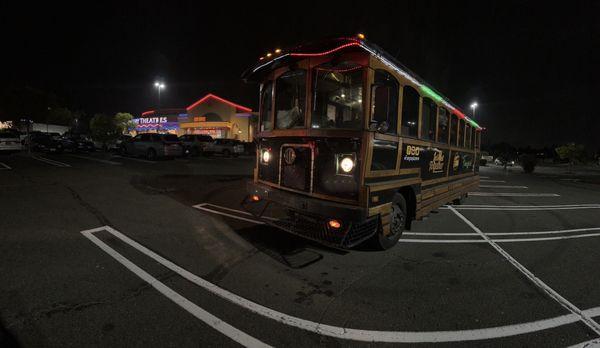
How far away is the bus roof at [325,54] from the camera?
4.06 metres


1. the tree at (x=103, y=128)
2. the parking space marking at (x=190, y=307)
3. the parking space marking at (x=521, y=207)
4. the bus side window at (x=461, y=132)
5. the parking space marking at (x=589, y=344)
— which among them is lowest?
the parking space marking at (x=589, y=344)

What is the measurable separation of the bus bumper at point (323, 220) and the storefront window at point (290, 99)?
3.87ft

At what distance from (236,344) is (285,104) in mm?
3769

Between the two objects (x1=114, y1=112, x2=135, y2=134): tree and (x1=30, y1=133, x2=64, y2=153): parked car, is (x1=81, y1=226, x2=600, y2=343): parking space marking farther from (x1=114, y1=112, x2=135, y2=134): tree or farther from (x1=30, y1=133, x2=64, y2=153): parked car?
(x1=114, y1=112, x2=135, y2=134): tree

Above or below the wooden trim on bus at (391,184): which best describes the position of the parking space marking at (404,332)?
below

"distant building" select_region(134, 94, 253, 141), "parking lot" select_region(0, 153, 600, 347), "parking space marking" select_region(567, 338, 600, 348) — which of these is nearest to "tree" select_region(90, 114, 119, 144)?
"distant building" select_region(134, 94, 253, 141)

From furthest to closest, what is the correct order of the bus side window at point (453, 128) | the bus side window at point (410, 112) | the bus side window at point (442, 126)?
the bus side window at point (453, 128)
the bus side window at point (442, 126)
the bus side window at point (410, 112)

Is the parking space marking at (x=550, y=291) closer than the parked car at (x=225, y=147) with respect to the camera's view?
Yes

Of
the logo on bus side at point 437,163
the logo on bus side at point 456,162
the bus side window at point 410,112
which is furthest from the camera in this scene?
the logo on bus side at point 456,162

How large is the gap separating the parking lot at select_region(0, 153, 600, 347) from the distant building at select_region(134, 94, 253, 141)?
1237 inches

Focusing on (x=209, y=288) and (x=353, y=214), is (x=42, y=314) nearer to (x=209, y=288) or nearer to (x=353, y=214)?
(x=209, y=288)

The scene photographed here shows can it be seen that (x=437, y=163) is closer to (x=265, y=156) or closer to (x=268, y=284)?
(x=265, y=156)

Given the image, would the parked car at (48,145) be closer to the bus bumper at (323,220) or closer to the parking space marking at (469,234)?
the parking space marking at (469,234)

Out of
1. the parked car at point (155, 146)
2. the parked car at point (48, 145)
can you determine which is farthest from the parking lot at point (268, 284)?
the parked car at point (48, 145)
